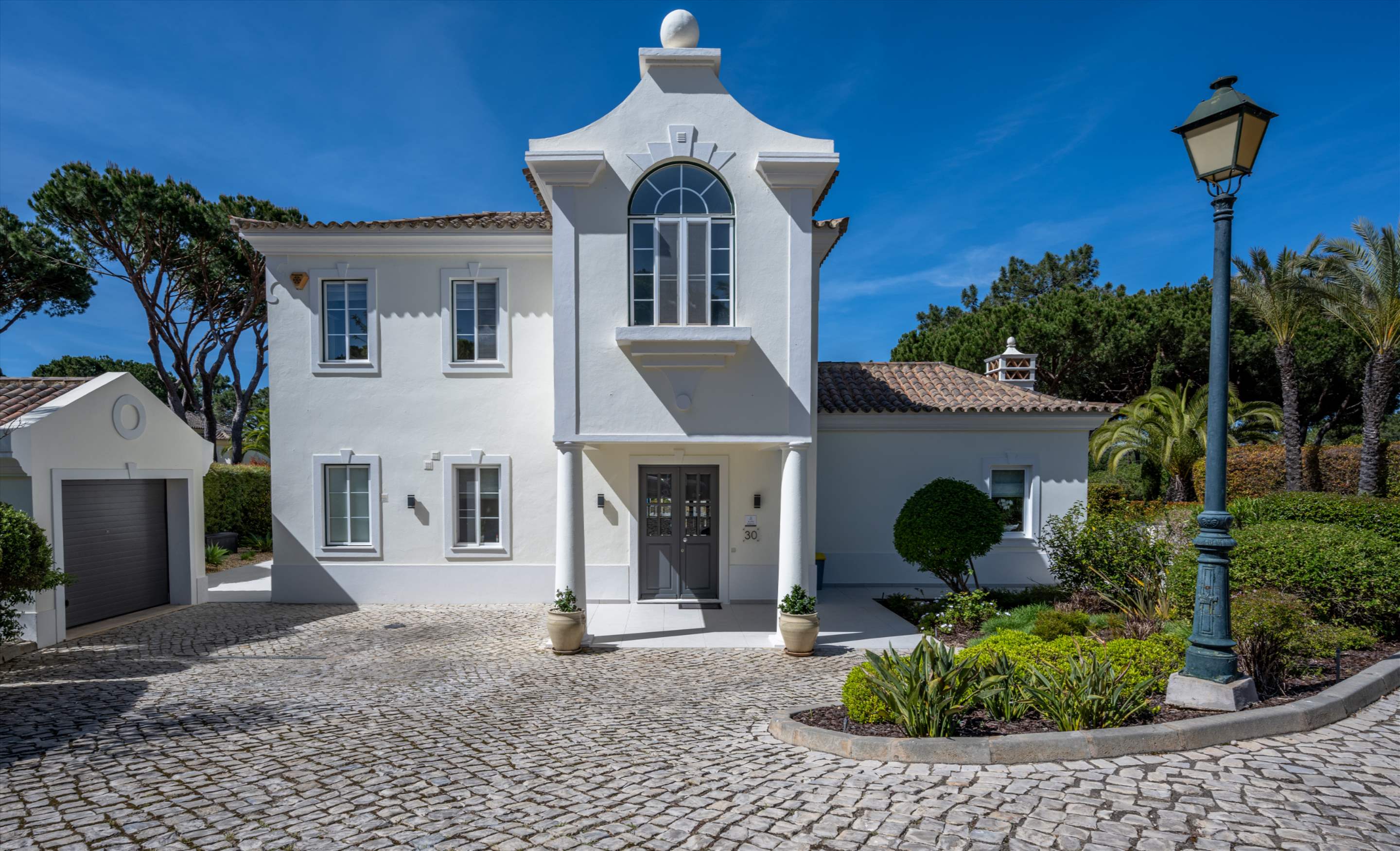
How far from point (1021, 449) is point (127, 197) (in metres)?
25.9

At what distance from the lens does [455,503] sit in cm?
1222

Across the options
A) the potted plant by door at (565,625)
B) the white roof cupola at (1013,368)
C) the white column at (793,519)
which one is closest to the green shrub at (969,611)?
the white column at (793,519)

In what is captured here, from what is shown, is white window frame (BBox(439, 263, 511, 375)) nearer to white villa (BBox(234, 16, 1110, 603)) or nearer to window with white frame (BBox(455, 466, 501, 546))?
white villa (BBox(234, 16, 1110, 603))

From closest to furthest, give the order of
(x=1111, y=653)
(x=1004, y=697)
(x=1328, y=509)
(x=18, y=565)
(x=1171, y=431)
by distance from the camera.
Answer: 1. (x=1004, y=697)
2. (x=1111, y=653)
3. (x=18, y=565)
4. (x=1328, y=509)
5. (x=1171, y=431)

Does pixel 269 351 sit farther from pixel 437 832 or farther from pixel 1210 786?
pixel 1210 786

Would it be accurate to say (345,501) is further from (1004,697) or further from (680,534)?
(1004,697)

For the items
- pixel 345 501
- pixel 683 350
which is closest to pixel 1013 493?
pixel 683 350

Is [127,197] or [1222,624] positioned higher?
[127,197]

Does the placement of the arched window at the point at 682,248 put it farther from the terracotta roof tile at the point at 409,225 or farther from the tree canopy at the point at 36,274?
the tree canopy at the point at 36,274

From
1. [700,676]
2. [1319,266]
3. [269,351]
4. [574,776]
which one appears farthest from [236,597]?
[1319,266]

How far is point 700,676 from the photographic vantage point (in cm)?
810

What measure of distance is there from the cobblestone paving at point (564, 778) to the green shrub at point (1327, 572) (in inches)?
70.1

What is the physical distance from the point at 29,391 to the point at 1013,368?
19748 mm

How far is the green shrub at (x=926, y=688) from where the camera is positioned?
5387mm
